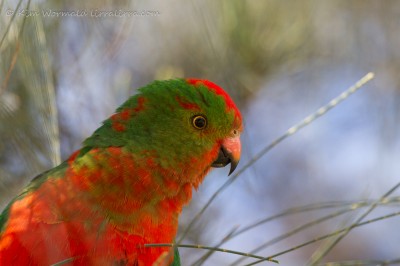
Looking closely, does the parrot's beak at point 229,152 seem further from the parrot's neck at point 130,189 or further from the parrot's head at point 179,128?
the parrot's neck at point 130,189

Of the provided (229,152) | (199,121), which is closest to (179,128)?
(199,121)

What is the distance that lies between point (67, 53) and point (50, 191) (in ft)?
2.01

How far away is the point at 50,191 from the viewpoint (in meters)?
1.69

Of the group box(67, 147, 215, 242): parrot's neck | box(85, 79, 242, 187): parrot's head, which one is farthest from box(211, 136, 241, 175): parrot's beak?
box(67, 147, 215, 242): parrot's neck

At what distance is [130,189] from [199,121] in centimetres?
34

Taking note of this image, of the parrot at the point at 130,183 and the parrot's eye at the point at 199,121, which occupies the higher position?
the parrot's eye at the point at 199,121

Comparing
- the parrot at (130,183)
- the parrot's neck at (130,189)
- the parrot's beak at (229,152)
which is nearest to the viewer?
the parrot at (130,183)

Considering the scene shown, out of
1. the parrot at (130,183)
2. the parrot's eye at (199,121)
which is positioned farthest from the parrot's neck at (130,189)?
the parrot's eye at (199,121)

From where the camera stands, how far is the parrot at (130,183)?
160cm

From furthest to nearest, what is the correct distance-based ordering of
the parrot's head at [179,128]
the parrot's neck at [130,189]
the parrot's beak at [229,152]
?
the parrot's beak at [229,152], the parrot's head at [179,128], the parrot's neck at [130,189]

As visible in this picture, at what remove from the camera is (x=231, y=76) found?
2373 millimetres

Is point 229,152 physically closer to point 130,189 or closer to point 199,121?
point 199,121

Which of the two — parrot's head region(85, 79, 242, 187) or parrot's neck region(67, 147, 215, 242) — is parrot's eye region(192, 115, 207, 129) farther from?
parrot's neck region(67, 147, 215, 242)

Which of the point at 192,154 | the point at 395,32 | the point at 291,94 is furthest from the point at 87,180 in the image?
the point at 395,32
